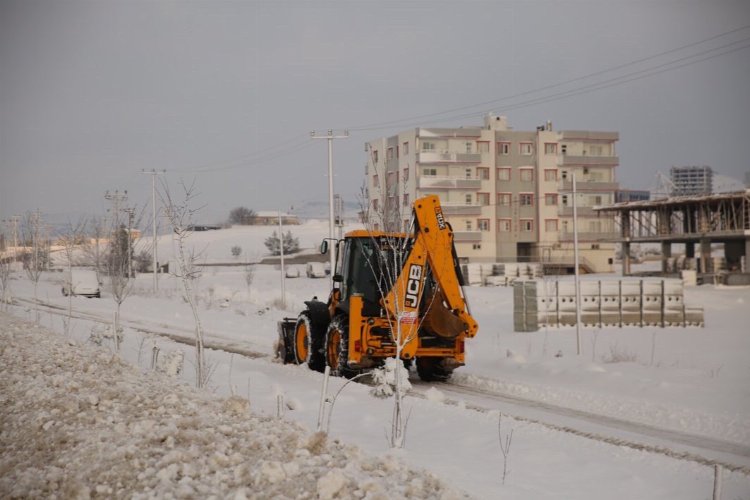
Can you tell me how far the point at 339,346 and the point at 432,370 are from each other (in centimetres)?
225

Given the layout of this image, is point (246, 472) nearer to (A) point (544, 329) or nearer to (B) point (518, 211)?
(A) point (544, 329)

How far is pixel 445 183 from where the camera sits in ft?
267

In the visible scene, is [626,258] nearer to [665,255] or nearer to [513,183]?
[665,255]

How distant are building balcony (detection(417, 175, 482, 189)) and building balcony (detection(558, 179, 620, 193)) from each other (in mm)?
10089

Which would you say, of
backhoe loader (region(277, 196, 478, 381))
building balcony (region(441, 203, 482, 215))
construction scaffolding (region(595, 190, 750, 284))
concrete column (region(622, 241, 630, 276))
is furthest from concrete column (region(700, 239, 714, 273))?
backhoe loader (region(277, 196, 478, 381))

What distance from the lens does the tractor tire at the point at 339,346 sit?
1602 cm

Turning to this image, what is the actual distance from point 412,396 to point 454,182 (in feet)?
223

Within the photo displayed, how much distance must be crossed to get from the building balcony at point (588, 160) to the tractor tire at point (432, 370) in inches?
2801

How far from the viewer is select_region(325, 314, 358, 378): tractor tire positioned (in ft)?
52.5

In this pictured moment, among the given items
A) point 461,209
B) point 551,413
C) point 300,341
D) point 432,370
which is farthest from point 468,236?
point 551,413

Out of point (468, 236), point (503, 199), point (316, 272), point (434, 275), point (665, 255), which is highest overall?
point (503, 199)

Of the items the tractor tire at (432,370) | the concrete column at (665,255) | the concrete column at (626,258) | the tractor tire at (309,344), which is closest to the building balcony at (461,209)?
the concrete column at (626,258)

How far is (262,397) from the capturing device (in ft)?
47.2

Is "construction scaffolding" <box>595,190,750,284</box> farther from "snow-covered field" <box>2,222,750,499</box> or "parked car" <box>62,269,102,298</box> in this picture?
"parked car" <box>62,269,102,298</box>
